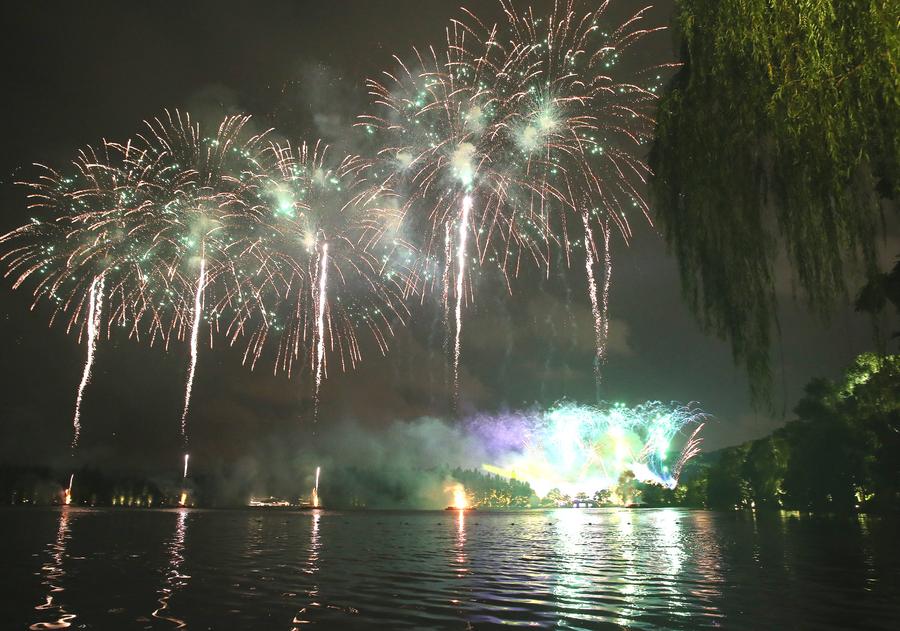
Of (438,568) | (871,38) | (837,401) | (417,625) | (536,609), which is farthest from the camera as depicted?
(837,401)

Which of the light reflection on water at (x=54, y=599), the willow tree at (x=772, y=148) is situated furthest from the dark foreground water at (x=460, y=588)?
the willow tree at (x=772, y=148)

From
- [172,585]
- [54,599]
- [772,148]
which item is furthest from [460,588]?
[772,148]

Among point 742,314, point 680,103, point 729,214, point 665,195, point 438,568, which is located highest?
point 680,103

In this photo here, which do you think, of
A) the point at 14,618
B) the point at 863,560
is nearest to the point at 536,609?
the point at 14,618

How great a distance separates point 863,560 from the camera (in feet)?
77.8

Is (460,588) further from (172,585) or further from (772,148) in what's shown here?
(772,148)

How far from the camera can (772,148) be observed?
539 inches

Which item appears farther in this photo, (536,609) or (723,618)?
(536,609)

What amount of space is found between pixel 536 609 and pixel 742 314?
818 centimetres

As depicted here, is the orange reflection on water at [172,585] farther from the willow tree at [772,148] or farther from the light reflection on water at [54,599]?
the willow tree at [772,148]

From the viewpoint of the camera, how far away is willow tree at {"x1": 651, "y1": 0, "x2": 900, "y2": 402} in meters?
11.2

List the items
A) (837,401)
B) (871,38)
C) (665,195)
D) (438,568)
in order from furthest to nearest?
(837,401), (438,568), (665,195), (871,38)

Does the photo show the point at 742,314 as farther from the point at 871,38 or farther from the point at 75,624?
the point at 75,624

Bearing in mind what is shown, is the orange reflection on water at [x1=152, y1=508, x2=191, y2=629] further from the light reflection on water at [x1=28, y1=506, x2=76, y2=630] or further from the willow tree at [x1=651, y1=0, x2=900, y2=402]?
the willow tree at [x1=651, y1=0, x2=900, y2=402]
